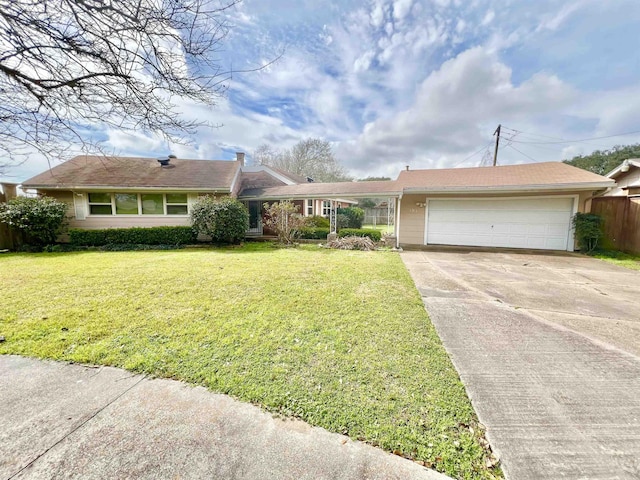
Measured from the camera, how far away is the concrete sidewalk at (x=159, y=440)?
1561 millimetres

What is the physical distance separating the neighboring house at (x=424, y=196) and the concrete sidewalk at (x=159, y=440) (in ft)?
34.2

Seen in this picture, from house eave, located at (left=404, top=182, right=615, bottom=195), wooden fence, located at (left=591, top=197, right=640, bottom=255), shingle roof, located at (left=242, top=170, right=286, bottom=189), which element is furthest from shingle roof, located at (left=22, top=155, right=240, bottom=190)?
wooden fence, located at (left=591, top=197, right=640, bottom=255)

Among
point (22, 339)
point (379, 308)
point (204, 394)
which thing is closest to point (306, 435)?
point (204, 394)

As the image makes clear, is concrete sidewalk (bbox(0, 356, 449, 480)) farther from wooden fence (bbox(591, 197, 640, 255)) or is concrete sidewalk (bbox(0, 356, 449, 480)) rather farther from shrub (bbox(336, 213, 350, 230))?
shrub (bbox(336, 213, 350, 230))

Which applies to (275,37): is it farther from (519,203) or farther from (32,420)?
(519,203)

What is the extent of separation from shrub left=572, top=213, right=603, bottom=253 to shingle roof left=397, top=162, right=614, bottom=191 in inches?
49.7

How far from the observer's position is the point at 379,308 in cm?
424

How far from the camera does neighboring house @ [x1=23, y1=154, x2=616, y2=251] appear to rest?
33.7 feet

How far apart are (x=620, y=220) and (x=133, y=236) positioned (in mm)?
19303

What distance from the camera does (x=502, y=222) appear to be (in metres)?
10.9

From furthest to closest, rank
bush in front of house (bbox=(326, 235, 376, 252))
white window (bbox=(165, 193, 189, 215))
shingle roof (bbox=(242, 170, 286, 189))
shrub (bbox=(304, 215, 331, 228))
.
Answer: shingle roof (bbox=(242, 170, 286, 189)), shrub (bbox=(304, 215, 331, 228)), white window (bbox=(165, 193, 189, 215)), bush in front of house (bbox=(326, 235, 376, 252))

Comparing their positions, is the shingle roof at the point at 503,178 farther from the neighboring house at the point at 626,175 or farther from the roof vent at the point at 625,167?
the roof vent at the point at 625,167

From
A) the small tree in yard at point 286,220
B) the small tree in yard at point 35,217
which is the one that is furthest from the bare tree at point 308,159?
the small tree in yard at point 35,217

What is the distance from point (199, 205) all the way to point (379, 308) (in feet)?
31.5
